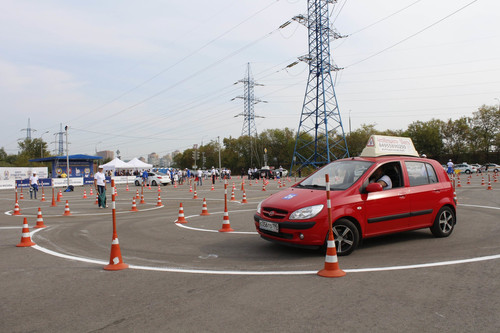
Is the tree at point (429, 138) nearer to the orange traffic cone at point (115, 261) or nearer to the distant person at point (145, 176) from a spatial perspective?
the distant person at point (145, 176)

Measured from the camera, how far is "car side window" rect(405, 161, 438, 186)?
7345 millimetres

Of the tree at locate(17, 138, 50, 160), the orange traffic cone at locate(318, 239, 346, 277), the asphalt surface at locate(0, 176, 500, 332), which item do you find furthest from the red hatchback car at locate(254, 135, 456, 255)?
the tree at locate(17, 138, 50, 160)

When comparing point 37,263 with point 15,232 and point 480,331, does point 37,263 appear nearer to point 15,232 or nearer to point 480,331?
point 15,232

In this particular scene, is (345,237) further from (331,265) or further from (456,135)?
(456,135)

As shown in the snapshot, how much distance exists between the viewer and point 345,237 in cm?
619

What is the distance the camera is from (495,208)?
12461 millimetres

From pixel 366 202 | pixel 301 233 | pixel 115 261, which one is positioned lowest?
pixel 115 261

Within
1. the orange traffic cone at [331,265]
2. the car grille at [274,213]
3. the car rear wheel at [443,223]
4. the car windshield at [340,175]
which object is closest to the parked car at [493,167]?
the car rear wheel at [443,223]

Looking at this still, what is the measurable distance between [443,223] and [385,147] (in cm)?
193

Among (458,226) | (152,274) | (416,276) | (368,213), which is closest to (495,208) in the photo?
(458,226)

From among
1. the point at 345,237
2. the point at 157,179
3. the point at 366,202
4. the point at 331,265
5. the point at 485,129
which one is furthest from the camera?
the point at 485,129

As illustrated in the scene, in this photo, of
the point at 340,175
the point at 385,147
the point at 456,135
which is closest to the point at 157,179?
the point at 385,147

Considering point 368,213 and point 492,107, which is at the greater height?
point 492,107

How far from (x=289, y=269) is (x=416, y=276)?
171 cm
